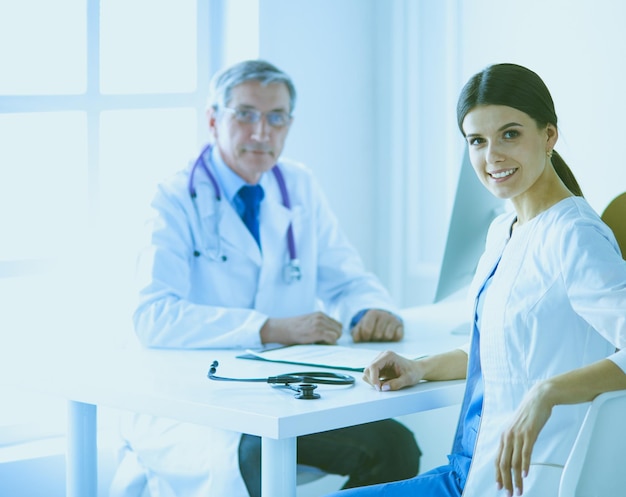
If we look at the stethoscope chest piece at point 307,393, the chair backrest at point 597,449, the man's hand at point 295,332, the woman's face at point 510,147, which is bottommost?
the chair backrest at point 597,449

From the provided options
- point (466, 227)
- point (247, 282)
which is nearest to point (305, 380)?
point (466, 227)

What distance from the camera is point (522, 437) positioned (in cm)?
115

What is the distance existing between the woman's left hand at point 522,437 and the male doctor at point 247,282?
0.59 m

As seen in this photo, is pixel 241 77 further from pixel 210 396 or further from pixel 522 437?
pixel 522 437

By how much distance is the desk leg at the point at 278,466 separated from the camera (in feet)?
4.33

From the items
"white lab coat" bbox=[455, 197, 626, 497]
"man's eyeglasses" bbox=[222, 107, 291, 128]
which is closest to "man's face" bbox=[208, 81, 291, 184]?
"man's eyeglasses" bbox=[222, 107, 291, 128]

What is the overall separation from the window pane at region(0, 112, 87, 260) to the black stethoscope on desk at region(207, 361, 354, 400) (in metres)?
1.15

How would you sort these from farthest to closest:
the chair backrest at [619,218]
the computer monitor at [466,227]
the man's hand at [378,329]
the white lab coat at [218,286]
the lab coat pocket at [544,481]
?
the man's hand at [378,329], the computer monitor at [466,227], the white lab coat at [218,286], the chair backrest at [619,218], the lab coat pocket at [544,481]

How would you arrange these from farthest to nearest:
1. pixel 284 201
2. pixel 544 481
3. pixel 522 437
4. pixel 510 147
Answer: pixel 284 201 → pixel 510 147 → pixel 544 481 → pixel 522 437

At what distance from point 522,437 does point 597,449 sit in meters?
0.10

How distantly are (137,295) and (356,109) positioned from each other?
4.03ft

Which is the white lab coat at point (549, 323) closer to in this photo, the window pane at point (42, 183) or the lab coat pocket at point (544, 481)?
the lab coat pocket at point (544, 481)

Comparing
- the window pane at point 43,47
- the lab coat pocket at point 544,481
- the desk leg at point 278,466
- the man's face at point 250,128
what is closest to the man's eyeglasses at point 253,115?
the man's face at point 250,128

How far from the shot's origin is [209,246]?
6.99 feet
